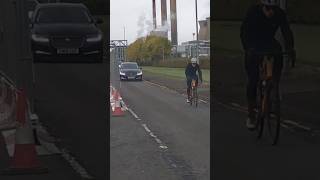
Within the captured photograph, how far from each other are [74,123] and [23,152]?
4.56 m

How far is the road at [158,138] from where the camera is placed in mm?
8102

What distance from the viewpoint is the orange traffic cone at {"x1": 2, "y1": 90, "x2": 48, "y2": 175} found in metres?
8.13

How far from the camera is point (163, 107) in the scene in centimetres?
1597

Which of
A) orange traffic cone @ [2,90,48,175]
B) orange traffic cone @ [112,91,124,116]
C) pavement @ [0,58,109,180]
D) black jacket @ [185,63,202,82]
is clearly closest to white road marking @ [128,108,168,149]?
orange traffic cone @ [112,91,124,116]
